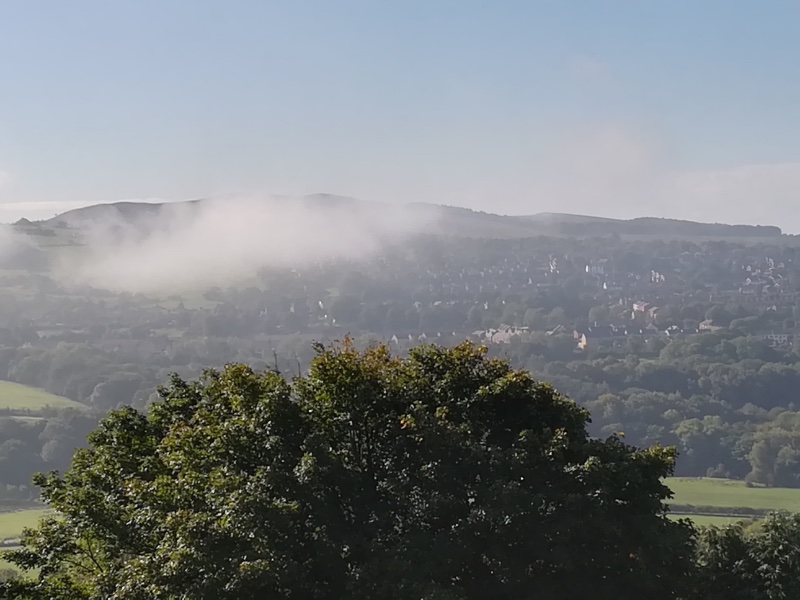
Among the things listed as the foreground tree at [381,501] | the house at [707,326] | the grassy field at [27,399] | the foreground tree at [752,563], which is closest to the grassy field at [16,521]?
the foreground tree at [381,501]

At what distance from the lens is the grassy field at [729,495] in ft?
214

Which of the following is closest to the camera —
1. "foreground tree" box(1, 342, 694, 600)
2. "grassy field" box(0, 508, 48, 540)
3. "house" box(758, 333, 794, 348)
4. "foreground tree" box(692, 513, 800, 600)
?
"foreground tree" box(1, 342, 694, 600)

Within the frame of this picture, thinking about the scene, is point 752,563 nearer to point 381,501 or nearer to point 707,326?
point 381,501

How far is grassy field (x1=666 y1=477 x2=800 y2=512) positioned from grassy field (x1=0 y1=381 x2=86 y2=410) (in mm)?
59825

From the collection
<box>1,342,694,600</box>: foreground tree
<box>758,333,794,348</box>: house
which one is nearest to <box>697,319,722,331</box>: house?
<box>758,333,794,348</box>: house

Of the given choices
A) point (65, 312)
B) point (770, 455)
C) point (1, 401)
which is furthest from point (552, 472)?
point (65, 312)

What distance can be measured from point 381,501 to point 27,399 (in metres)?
100

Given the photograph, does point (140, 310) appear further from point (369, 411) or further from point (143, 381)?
point (369, 411)

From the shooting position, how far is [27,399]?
108 meters

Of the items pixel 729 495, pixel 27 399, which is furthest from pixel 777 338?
pixel 27 399

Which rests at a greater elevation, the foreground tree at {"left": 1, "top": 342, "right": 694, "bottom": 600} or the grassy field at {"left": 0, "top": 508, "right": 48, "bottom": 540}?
the foreground tree at {"left": 1, "top": 342, "right": 694, "bottom": 600}

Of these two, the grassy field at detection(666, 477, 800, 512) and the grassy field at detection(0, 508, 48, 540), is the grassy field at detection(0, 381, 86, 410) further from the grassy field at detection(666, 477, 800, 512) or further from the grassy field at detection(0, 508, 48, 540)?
the grassy field at detection(666, 477, 800, 512)

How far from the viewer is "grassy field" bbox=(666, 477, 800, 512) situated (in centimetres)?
6538

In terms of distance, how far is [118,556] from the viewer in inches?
670
